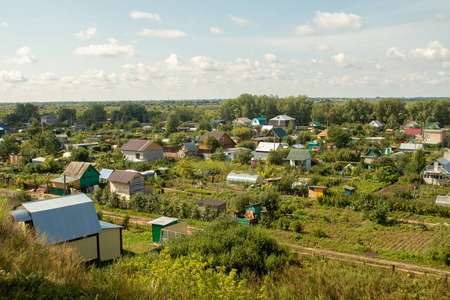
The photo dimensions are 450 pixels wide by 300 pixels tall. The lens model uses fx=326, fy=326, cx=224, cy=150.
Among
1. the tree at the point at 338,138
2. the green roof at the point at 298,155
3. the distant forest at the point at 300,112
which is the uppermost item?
the distant forest at the point at 300,112

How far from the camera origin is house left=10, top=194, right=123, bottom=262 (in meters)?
8.96

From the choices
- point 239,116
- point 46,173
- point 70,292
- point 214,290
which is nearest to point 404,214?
point 214,290

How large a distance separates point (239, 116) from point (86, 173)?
47.8m

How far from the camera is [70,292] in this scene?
12.6ft

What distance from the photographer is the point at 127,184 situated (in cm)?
1642

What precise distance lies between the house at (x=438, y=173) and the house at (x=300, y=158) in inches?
294

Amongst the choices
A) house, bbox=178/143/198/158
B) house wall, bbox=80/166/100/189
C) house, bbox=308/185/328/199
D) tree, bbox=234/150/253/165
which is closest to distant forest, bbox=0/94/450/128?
house, bbox=178/143/198/158

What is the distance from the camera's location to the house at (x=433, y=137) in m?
34.8

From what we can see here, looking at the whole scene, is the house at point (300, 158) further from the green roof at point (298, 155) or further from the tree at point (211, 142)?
the tree at point (211, 142)

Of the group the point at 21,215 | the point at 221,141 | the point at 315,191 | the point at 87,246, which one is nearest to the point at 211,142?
the point at 221,141

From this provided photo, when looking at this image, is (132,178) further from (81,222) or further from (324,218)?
(324,218)

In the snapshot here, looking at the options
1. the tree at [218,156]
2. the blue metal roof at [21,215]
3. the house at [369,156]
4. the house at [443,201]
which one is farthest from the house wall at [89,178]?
the house at [369,156]

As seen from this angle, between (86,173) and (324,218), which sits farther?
(86,173)

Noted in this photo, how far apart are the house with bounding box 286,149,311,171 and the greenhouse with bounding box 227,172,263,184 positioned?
16.5 ft
